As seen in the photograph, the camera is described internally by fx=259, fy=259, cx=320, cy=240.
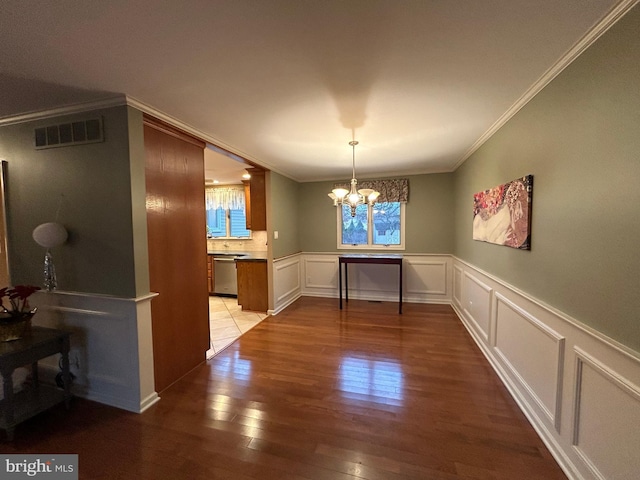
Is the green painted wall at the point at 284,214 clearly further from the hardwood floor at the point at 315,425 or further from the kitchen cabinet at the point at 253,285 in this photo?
the hardwood floor at the point at 315,425

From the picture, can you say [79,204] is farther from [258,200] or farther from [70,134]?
[258,200]

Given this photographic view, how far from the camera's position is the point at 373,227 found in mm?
5082

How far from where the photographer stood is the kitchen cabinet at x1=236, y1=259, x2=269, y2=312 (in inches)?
169

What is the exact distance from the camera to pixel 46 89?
178 centimetres

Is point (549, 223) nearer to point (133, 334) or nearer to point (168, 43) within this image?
point (168, 43)

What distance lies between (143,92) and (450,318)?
4.46m

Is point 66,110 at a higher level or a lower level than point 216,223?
higher

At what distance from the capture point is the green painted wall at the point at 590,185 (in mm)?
1117

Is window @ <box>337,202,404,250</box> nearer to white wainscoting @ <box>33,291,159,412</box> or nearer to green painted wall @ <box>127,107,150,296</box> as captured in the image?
green painted wall @ <box>127,107,150,296</box>

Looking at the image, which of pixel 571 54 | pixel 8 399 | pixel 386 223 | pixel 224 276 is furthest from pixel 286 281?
pixel 571 54

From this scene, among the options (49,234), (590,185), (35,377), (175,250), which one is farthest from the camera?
(175,250)

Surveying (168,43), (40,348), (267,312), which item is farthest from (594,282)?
(267,312)

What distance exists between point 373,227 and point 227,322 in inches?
122

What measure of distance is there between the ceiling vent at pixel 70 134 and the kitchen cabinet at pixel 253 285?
263cm
